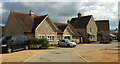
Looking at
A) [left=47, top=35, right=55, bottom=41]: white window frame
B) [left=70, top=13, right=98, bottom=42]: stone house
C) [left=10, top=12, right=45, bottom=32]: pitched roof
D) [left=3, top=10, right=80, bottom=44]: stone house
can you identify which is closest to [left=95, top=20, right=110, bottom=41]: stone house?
[left=70, top=13, right=98, bottom=42]: stone house

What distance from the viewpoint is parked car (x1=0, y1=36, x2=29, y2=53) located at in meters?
17.1

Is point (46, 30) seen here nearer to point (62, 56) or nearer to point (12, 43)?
point (12, 43)

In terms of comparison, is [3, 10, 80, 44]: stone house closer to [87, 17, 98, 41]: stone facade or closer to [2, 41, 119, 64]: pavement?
[2, 41, 119, 64]: pavement

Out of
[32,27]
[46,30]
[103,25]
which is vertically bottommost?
[46,30]

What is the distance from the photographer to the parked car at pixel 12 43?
56.1 feet

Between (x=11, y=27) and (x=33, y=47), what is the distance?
36.7 ft

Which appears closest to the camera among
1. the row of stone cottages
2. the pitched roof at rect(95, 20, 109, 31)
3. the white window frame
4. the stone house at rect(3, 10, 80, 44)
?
the stone house at rect(3, 10, 80, 44)

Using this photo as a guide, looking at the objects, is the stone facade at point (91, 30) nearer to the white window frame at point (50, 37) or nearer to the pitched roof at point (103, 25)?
the pitched roof at point (103, 25)

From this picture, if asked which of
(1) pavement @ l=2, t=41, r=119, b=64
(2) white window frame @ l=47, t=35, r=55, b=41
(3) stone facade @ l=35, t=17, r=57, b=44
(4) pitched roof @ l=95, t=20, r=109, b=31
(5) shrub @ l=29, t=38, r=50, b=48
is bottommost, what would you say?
(1) pavement @ l=2, t=41, r=119, b=64

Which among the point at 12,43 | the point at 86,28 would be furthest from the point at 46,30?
the point at 86,28

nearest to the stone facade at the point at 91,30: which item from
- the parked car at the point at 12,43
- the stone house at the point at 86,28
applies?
the stone house at the point at 86,28

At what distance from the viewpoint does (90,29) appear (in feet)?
150

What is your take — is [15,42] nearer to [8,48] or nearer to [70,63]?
[8,48]

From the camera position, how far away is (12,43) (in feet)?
58.4
